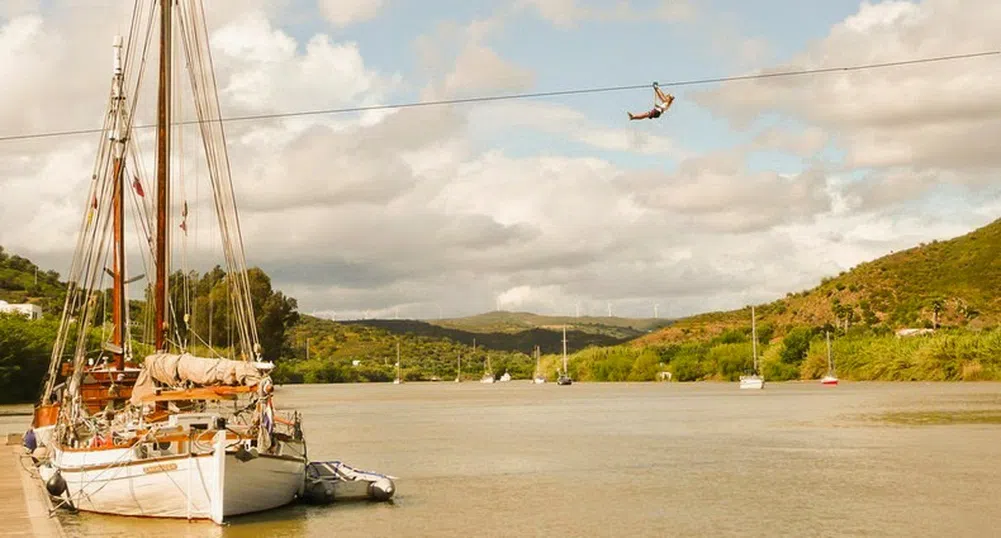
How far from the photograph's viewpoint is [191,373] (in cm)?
2722

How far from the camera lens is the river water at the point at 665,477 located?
2583cm

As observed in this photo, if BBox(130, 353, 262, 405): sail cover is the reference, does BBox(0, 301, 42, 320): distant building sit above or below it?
above

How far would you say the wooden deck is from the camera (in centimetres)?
2528

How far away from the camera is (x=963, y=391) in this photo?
287 feet

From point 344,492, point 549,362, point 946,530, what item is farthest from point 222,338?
point 946,530

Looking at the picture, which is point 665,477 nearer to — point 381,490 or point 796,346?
point 381,490

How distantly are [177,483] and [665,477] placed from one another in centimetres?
1585

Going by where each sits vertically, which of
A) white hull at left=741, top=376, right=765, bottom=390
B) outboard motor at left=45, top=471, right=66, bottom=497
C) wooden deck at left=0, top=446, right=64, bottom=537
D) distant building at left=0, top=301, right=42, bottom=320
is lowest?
wooden deck at left=0, top=446, right=64, bottom=537

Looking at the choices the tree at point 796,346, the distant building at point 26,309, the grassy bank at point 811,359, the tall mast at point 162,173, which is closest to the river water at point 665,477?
the tall mast at point 162,173

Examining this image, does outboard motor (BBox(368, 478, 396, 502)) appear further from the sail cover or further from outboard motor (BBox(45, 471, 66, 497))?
outboard motor (BBox(45, 471, 66, 497))

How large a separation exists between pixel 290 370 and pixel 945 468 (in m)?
164

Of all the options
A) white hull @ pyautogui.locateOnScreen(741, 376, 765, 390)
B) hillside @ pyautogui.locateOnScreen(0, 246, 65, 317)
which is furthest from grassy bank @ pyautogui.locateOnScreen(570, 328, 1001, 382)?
hillside @ pyautogui.locateOnScreen(0, 246, 65, 317)

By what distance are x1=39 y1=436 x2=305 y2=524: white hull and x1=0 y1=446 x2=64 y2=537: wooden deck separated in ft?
3.70

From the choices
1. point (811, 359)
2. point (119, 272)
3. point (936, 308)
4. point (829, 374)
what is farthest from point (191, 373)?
point (936, 308)
